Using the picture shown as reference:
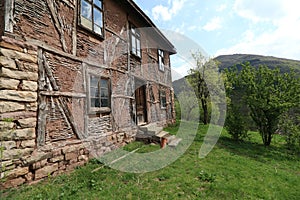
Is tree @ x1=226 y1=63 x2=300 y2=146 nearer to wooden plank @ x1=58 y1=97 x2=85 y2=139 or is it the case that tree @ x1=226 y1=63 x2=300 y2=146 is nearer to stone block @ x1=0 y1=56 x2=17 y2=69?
wooden plank @ x1=58 y1=97 x2=85 y2=139

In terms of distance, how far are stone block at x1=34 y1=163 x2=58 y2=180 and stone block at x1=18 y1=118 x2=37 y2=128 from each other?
992mm

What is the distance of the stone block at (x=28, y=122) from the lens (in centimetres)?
339

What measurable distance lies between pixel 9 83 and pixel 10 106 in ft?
1.49

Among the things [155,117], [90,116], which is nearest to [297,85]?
[155,117]

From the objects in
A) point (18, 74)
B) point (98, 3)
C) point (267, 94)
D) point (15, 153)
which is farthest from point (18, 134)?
point (267, 94)

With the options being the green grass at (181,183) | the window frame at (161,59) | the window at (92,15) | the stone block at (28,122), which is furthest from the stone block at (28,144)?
the window frame at (161,59)

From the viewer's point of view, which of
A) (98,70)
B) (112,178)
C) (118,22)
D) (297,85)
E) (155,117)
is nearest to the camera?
(112,178)

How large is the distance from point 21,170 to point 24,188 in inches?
14.0

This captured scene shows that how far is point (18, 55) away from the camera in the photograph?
3.42 m

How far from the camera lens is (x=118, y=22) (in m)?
6.91

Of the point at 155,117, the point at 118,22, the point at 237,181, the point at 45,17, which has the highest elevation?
the point at 118,22

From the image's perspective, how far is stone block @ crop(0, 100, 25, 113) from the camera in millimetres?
3102

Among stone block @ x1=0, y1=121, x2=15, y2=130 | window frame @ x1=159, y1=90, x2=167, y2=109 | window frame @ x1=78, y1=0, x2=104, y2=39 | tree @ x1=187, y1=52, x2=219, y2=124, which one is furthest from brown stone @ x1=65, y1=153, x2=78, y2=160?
tree @ x1=187, y1=52, x2=219, y2=124

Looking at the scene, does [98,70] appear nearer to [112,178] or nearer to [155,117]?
[112,178]
